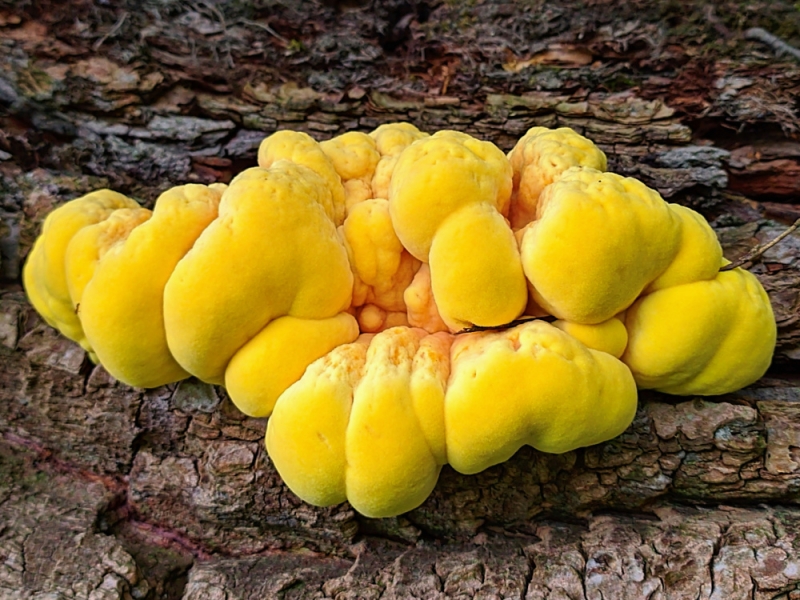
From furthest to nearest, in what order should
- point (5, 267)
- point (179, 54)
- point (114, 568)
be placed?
point (179, 54) < point (5, 267) < point (114, 568)

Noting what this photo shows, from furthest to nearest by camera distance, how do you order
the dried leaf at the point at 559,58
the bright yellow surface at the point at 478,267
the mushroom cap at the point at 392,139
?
the dried leaf at the point at 559,58, the mushroom cap at the point at 392,139, the bright yellow surface at the point at 478,267

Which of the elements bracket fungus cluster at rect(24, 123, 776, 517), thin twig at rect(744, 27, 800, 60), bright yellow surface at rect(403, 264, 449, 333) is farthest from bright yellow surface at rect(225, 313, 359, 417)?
thin twig at rect(744, 27, 800, 60)

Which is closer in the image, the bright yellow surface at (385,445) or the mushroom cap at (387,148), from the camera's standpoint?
the bright yellow surface at (385,445)

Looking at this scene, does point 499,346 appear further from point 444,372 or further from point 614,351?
point 614,351

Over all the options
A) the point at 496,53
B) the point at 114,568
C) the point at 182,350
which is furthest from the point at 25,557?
the point at 496,53

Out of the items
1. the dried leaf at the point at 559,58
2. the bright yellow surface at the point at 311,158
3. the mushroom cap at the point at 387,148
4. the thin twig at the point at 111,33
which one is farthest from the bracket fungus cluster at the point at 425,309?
the thin twig at the point at 111,33

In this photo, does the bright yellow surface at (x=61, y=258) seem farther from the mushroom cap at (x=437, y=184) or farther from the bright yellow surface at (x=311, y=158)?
the mushroom cap at (x=437, y=184)

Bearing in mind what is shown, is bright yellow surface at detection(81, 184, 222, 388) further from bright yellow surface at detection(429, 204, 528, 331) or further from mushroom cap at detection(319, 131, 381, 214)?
bright yellow surface at detection(429, 204, 528, 331)

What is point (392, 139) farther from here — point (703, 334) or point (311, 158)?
point (703, 334)
